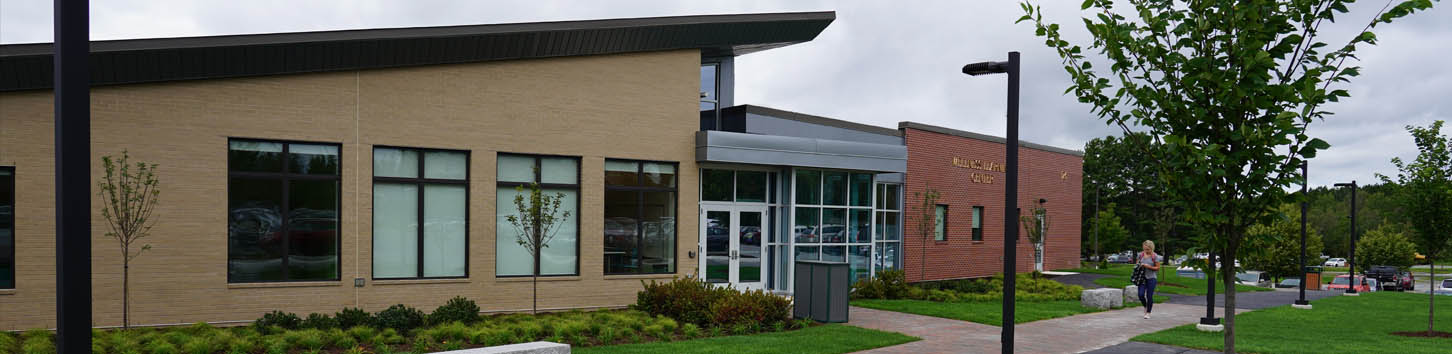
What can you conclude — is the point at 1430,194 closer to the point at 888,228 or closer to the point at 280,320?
the point at 888,228

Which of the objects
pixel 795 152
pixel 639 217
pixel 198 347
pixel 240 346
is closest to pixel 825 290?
pixel 639 217

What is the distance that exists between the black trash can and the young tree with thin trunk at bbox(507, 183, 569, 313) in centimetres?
432

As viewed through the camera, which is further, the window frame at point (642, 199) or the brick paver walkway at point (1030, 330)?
the window frame at point (642, 199)

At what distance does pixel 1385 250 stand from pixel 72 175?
65552mm

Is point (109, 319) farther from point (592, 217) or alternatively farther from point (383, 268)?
point (592, 217)

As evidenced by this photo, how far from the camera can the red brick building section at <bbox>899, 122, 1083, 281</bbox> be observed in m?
26.2

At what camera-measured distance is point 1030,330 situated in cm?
1565

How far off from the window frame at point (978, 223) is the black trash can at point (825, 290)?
49.9ft

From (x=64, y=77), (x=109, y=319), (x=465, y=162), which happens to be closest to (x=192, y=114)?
(x=109, y=319)

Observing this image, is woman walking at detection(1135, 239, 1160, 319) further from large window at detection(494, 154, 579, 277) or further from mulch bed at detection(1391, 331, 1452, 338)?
large window at detection(494, 154, 579, 277)

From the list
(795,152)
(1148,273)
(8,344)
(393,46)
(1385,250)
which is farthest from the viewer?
(1385,250)

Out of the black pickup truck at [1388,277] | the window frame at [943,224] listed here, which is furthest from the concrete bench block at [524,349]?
the black pickup truck at [1388,277]

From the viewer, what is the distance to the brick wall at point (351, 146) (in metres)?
12.3

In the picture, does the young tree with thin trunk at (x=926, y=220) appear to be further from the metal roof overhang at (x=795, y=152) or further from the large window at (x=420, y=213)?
the large window at (x=420, y=213)
